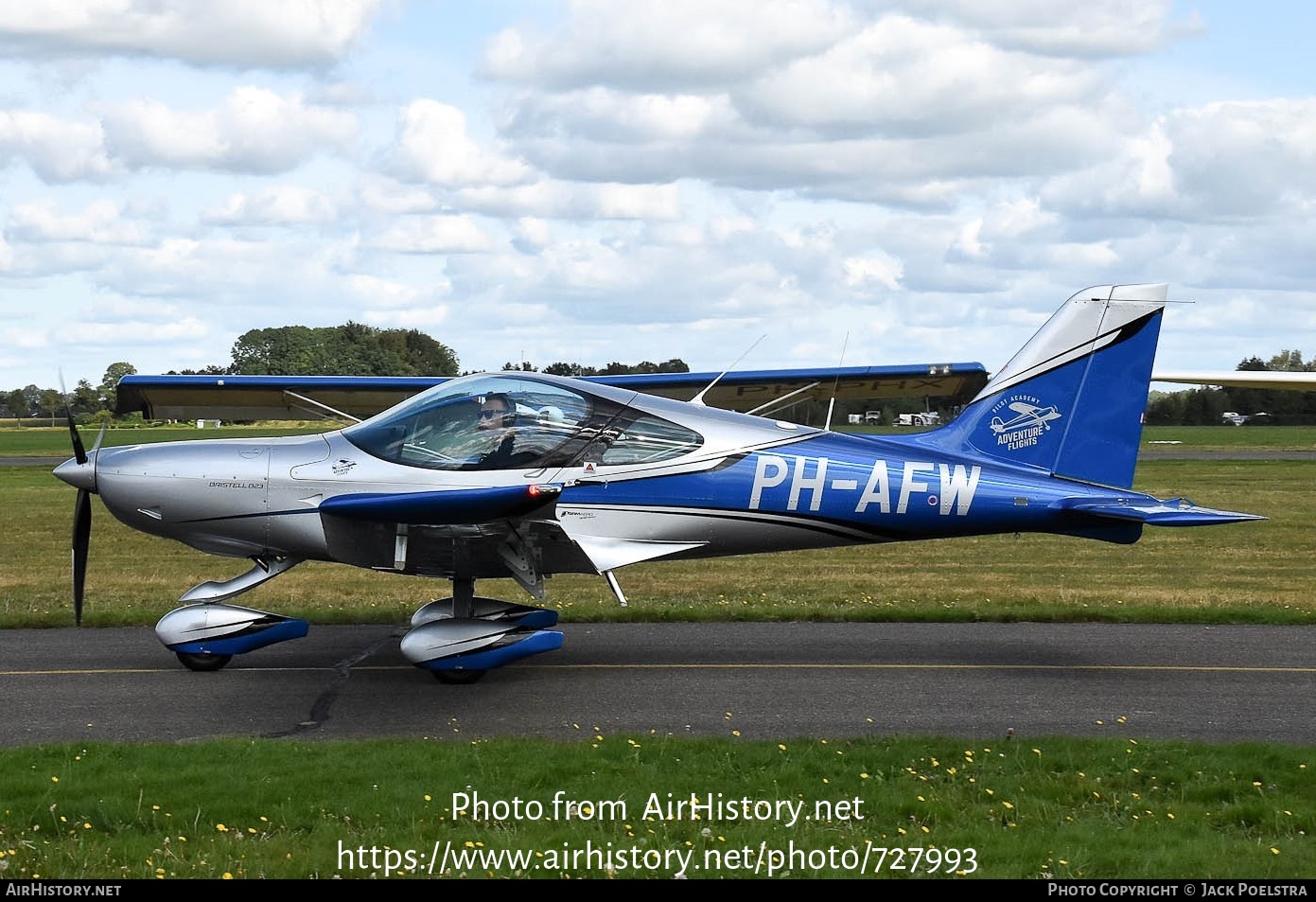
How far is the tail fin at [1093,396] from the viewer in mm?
10383

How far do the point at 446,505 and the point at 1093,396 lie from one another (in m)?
5.24

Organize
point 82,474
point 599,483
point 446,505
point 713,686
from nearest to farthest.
Result: point 446,505 < point 713,686 < point 82,474 < point 599,483

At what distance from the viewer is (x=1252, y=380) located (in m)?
21.3

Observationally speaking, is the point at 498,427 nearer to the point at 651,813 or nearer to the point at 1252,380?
the point at 651,813

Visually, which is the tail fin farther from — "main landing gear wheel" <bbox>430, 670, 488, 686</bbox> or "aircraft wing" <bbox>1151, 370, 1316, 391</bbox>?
"aircraft wing" <bbox>1151, 370, 1316, 391</bbox>

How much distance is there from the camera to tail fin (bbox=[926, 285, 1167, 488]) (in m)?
10.4

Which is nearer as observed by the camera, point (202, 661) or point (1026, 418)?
point (202, 661)

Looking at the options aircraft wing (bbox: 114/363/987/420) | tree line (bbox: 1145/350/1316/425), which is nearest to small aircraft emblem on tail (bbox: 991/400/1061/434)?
aircraft wing (bbox: 114/363/987/420)

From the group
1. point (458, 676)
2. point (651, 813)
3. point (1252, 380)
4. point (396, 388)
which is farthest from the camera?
point (1252, 380)

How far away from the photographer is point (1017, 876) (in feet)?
17.3

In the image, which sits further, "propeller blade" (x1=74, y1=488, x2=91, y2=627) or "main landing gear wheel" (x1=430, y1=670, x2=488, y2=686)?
"propeller blade" (x1=74, y1=488, x2=91, y2=627)

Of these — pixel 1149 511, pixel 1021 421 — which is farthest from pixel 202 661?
pixel 1149 511

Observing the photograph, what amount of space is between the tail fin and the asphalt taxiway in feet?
5.27

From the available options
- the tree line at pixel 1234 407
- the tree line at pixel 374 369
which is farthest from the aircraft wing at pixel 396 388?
the tree line at pixel 1234 407
